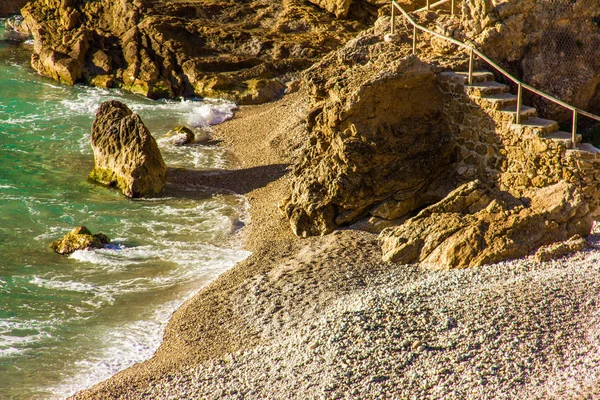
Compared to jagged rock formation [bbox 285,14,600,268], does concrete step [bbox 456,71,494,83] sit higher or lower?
higher

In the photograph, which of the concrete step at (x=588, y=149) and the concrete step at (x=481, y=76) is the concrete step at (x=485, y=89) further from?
the concrete step at (x=588, y=149)

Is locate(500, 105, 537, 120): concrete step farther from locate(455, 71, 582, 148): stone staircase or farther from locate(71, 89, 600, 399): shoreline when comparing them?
locate(71, 89, 600, 399): shoreline

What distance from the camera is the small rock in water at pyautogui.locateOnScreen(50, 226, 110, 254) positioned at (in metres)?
14.8

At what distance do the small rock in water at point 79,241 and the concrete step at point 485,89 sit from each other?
7379 millimetres

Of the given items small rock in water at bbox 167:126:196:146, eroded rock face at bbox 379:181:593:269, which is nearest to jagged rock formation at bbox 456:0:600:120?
eroded rock face at bbox 379:181:593:269

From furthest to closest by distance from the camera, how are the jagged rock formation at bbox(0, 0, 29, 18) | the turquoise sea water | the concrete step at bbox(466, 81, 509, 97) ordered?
the jagged rock formation at bbox(0, 0, 29, 18), the concrete step at bbox(466, 81, 509, 97), the turquoise sea water

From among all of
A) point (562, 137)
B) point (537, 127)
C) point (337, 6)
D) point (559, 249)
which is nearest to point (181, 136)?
point (337, 6)

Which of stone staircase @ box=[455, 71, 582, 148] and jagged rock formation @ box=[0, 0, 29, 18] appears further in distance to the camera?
jagged rock formation @ box=[0, 0, 29, 18]

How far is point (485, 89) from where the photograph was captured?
13.0m

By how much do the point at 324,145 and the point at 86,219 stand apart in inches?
223

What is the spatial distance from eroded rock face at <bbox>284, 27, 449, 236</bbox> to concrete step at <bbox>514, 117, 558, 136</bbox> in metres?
1.50

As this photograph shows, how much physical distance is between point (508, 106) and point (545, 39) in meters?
2.20

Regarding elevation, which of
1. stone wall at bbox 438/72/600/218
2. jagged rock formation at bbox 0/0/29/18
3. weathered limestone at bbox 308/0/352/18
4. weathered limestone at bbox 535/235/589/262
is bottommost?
weathered limestone at bbox 535/235/589/262

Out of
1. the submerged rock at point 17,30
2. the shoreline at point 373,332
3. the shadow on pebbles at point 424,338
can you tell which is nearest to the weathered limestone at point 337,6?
the submerged rock at point 17,30
